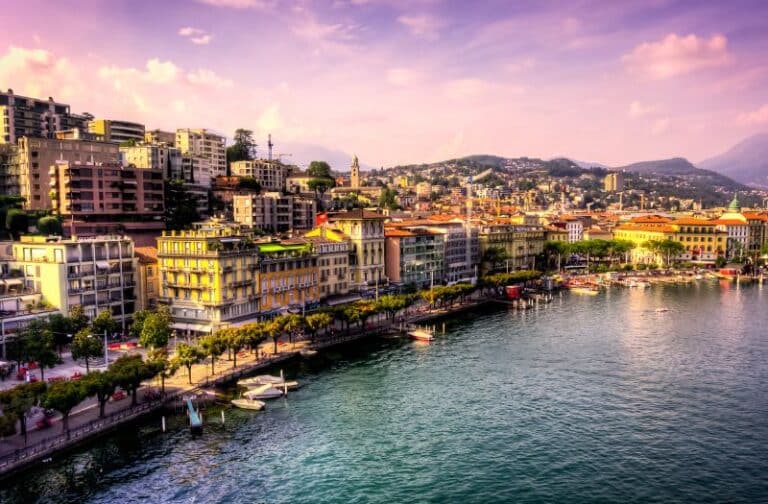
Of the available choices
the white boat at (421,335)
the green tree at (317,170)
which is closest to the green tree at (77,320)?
the white boat at (421,335)

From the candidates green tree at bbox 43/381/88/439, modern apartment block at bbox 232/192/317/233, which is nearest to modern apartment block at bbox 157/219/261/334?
green tree at bbox 43/381/88/439

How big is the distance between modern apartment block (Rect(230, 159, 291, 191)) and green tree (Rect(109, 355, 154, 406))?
352ft

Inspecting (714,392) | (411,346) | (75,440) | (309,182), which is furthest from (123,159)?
(714,392)

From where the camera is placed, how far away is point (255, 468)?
4066cm

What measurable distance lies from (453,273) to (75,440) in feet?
289

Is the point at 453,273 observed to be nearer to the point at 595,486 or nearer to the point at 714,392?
the point at 714,392

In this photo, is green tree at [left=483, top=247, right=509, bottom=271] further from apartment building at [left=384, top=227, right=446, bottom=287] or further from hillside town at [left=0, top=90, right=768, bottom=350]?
apartment building at [left=384, top=227, right=446, bottom=287]

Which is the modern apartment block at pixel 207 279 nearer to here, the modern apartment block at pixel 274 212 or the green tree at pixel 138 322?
the green tree at pixel 138 322

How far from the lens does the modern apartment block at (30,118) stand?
5074 inches

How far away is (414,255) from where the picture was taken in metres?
110

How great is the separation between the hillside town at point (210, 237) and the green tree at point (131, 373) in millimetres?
16158

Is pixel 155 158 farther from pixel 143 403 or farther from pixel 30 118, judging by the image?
pixel 143 403

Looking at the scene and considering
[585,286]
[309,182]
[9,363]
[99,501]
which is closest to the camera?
[99,501]

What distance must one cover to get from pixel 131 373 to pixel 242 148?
140367 millimetres
